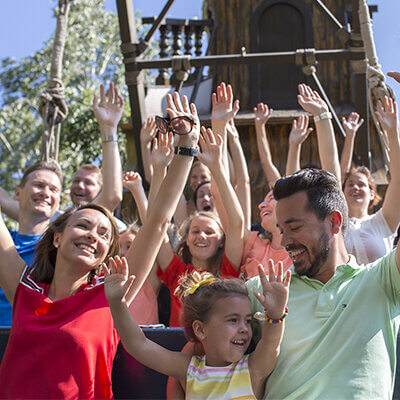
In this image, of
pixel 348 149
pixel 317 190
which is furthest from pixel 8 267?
pixel 348 149

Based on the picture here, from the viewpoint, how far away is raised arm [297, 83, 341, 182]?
3.04 meters

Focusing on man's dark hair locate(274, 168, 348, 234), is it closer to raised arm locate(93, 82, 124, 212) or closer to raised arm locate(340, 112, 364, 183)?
raised arm locate(93, 82, 124, 212)

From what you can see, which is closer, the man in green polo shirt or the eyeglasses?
the man in green polo shirt

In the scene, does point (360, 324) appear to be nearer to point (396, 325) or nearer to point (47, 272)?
point (396, 325)

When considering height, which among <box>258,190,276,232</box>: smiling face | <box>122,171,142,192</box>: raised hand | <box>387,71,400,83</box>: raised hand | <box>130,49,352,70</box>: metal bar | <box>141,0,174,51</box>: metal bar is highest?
<box>141,0,174,51</box>: metal bar

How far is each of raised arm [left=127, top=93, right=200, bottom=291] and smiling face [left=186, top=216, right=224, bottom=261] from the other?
2.42ft

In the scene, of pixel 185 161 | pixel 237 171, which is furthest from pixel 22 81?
pixel 185 161

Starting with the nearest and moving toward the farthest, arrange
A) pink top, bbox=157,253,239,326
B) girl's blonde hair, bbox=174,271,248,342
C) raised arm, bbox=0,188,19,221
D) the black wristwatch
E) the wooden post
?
girl's blonde hair, bbox=174,271,248,342 → the black wristwatch → pink top, bbox=157,253,239,326 → raised arm, bbox=0,188,19,221 → the wooden post

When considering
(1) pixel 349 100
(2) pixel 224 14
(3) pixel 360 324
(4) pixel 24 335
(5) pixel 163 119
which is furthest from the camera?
(2) pixel 224 14

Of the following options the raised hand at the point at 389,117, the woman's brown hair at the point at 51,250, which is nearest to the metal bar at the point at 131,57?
the raised hand at the point at 389,117

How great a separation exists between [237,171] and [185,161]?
1.25m

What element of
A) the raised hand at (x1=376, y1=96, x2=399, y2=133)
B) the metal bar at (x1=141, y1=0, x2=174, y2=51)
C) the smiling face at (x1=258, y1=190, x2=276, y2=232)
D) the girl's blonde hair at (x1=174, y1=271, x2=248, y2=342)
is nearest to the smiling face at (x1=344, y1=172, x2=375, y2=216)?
the raised hand at (x1=376, y1=96, x2=399, y2=133)

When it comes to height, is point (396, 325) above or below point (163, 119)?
below

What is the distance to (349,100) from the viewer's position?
5.80 meters
